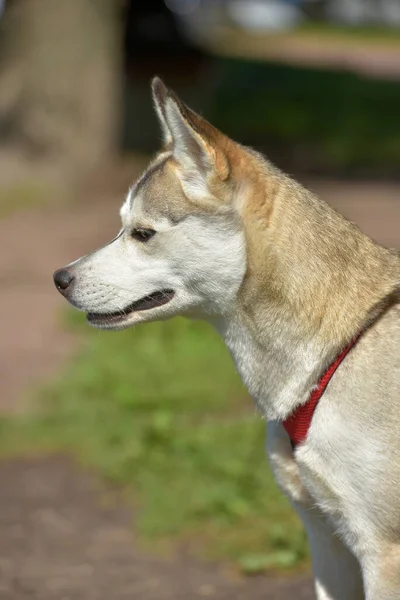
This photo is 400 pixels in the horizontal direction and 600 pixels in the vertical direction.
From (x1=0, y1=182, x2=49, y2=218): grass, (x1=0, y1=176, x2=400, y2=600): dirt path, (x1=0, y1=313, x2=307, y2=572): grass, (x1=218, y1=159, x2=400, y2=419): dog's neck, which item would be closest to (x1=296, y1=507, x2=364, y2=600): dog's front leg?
(x1=218, y1=159, x2=400, y2=419): dog's neck

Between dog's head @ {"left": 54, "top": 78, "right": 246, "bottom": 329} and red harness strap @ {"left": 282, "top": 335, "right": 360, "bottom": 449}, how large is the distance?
41cm

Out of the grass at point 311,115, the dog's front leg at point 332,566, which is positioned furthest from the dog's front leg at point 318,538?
the grass at point 311,115

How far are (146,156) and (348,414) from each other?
35.9ft

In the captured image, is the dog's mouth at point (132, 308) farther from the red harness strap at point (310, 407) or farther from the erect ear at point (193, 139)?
the red harness strap at point (310, 407)

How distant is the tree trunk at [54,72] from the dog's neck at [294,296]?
894cm

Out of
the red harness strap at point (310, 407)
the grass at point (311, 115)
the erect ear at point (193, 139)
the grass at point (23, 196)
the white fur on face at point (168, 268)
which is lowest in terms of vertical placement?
the grass at point (23, 196)

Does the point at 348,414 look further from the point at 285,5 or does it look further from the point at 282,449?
the point at 285,5

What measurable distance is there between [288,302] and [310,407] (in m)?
0.37

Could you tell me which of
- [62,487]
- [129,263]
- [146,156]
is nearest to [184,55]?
[146,156]

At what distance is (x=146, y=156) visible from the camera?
46.4ft

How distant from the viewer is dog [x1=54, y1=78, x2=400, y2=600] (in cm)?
351

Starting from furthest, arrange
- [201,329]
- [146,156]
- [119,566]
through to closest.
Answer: [146,156] → [201,329] → [119,566]

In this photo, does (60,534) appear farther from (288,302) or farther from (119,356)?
(288,302)

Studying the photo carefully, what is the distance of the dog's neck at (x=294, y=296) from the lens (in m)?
3.64
